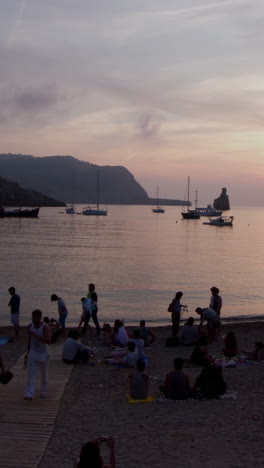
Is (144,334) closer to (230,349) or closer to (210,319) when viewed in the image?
(210,319)

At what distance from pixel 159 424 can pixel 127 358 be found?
353cm

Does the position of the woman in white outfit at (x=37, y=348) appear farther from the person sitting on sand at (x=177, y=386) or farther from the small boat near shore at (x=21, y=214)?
the small boat near shore at (x=21, y=214)

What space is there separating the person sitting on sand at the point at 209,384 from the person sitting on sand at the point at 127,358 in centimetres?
199

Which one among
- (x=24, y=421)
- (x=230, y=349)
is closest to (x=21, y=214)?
(x=230, y=349)

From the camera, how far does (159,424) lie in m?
7.90

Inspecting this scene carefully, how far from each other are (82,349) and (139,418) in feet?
11.5

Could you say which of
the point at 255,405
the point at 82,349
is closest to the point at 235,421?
the point at 255,405

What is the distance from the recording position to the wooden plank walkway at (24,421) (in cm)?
635

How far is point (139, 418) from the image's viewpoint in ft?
26.9

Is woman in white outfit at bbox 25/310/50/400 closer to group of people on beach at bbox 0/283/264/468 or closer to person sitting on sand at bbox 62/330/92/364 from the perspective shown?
group of people on beach at bbox 0/283/264/468

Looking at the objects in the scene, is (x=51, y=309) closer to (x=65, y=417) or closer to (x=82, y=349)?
(x=82, y=349)

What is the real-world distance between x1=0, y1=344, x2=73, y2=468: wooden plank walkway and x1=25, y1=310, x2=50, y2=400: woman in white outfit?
12.5 inches

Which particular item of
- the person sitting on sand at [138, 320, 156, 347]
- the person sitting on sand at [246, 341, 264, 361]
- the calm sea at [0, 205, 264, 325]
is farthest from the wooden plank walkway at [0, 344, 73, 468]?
the calm sea at [0, 205, 264, 325]

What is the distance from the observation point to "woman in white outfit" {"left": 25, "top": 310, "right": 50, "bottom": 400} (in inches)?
310
